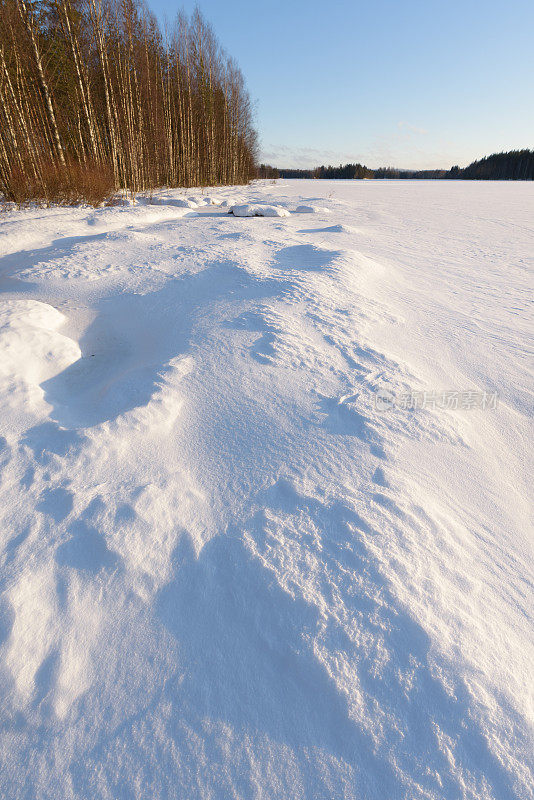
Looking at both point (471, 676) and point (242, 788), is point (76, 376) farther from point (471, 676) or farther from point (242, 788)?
point (471, 676)

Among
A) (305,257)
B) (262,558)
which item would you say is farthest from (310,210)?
(262,558)

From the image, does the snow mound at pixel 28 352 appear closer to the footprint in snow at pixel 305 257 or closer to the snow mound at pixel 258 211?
the footprint in snow at pixel 305 257

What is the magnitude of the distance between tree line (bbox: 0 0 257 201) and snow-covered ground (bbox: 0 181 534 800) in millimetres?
7507

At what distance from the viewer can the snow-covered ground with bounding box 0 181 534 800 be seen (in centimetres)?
73

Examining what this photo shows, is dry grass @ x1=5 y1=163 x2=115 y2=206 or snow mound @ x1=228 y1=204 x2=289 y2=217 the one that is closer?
snow mound @ x1=228 y1=204 x2=289 y2=217

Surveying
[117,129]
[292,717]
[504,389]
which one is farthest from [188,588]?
[117,129]

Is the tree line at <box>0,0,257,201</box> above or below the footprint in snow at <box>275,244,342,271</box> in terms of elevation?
above

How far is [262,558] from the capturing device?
1020mm

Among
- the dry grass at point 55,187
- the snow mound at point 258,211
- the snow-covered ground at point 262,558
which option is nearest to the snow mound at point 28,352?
the snow-covered ground at point 262,558

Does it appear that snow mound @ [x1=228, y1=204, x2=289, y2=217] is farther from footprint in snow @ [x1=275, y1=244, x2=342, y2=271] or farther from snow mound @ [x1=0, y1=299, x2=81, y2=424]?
snow mound @ [x1=0, y1=299, x2=81, y2=424]

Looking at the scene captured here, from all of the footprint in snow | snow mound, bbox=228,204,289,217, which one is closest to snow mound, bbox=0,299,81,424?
the footprint in snow

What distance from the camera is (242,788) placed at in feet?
2.26

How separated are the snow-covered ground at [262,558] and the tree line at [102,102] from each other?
751cm

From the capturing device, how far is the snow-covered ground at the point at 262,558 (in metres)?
0.73
